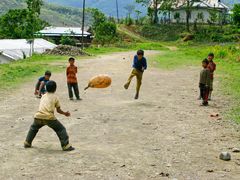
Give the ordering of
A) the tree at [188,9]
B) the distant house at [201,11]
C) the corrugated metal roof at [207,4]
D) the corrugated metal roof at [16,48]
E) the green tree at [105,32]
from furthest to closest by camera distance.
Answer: the corrugated metal roof at [207,4] → the distant house at [201,11] → the tree at [188,9] → the green tree at [105,32] → the corrugated metal roof at [16,48]

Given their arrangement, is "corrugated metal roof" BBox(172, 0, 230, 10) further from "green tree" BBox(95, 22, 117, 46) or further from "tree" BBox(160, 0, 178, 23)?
"green tree" BBox(95, 22, 117, 46)

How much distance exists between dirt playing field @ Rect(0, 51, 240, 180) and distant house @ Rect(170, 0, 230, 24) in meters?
70.7

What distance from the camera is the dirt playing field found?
7.64 metres

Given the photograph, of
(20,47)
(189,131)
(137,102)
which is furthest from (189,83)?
(20,47)

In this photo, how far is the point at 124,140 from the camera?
32.2 ft

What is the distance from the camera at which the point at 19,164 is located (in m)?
7.88

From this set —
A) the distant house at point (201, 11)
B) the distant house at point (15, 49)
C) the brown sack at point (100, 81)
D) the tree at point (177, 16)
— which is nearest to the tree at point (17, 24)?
the distant house at point (15, 49)

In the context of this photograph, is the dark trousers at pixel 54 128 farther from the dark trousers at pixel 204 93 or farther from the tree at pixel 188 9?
the tree at pixel 188 9

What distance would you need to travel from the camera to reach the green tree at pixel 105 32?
228 ft

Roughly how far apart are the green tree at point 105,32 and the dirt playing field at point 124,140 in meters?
53.1

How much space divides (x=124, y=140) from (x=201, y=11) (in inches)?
3167

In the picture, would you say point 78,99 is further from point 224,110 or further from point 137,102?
point 224,110

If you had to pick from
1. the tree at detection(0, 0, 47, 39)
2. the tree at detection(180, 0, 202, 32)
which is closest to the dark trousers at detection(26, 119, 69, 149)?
the tree at detection(0, 0, 47, 39)

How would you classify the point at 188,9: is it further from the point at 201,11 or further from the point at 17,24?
the point at 17,24
